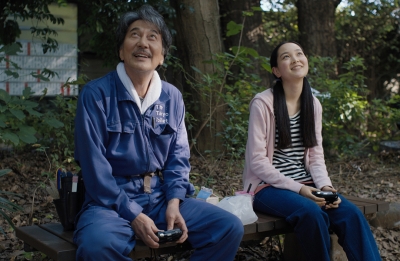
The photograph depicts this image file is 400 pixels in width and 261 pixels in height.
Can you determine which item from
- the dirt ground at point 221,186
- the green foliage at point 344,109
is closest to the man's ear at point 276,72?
the dirt ground at point 221,186

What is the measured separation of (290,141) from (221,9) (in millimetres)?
6084

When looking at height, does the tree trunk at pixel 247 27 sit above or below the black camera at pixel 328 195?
above

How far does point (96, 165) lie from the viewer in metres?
3.14

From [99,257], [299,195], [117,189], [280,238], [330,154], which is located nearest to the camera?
[99,257]

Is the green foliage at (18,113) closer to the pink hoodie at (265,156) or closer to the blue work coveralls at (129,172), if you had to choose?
the blue work coveralls at (129,172)

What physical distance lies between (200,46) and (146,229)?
192 inches

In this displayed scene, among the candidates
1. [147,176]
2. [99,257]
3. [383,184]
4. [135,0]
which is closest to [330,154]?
[383,184]

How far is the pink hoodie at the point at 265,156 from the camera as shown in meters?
3.92

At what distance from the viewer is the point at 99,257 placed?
9.30ft

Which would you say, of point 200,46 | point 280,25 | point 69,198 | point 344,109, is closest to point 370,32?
point 280,25

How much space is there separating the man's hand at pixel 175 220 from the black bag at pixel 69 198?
514 millimetres

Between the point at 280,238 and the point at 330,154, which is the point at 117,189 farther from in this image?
the point at 330,154

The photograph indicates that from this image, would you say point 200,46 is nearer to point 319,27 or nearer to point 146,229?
point 319,27

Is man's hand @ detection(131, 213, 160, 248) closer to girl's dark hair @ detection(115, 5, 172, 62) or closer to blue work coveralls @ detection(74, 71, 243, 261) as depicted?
blue work coveralls @ detection(74, 71, 243, 261)
